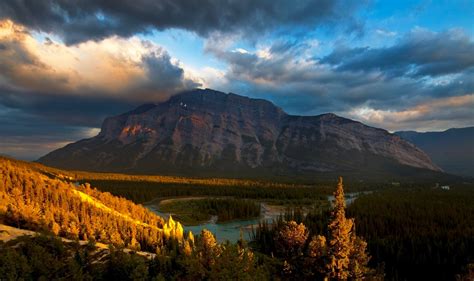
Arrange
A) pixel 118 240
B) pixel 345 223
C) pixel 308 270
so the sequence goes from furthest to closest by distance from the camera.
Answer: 1. pixel 118 240
2. pixel 308 270
3. pixel 345 223

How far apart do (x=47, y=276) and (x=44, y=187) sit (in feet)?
327

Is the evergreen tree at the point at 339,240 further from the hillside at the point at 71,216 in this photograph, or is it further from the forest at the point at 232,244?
the hillside at the point at 71,216

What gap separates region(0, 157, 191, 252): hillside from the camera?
340ft

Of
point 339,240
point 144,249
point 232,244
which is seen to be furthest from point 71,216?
point 339,240

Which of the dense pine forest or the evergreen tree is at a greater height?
the evergreen tree

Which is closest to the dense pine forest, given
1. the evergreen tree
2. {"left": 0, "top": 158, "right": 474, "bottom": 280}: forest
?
the evergreen tree

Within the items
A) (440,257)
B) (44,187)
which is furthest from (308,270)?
(44,187)

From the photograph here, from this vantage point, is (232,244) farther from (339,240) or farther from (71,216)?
(71,216)

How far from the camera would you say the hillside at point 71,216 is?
104 meters

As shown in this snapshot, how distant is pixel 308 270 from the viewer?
167ft

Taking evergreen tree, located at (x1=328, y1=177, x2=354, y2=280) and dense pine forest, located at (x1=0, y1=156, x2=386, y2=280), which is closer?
evergreen tree, located at (x1=328, y1=177, x2=354, y2=280)

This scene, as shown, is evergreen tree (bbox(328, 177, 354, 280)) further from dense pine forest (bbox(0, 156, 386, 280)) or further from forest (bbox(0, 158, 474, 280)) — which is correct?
forest (bbox(0, 158, 474, 280))

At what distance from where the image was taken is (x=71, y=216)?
12262 cm

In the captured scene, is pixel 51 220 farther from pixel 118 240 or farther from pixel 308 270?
pixel 308 270
